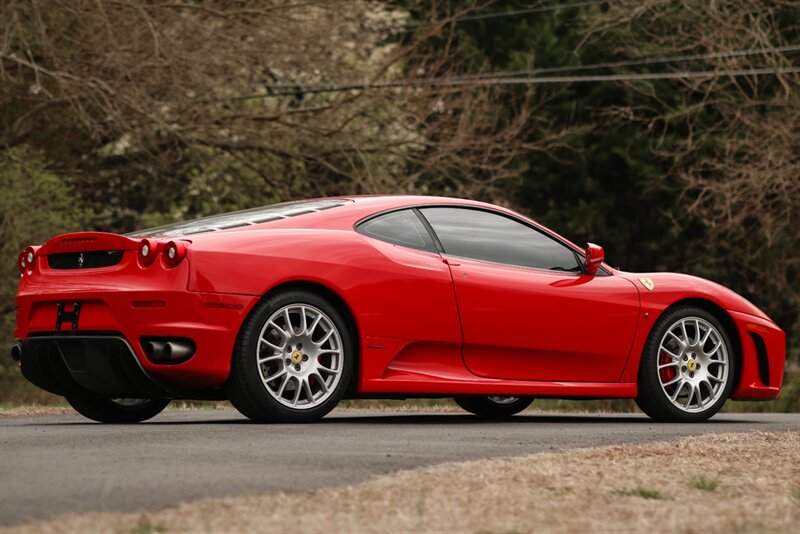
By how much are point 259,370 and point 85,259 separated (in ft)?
4.18

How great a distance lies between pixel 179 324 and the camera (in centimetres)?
800

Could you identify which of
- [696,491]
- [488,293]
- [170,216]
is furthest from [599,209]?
[696,491]

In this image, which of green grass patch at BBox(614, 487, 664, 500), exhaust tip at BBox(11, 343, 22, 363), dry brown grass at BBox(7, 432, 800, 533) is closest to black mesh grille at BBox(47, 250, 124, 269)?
exhaust tip at BBox(11, 343, 22, 363)

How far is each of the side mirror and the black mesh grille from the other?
321 cm

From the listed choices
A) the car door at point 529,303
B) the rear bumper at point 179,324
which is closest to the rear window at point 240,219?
the rear bumper at point 179,324

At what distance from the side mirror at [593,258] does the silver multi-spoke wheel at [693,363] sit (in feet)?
2.21

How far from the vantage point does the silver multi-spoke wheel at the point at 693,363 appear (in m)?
9.95

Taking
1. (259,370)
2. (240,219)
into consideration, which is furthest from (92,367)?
(240,219)

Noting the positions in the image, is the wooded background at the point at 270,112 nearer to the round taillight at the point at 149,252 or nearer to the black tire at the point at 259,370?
the round taillight at the point at 149,252

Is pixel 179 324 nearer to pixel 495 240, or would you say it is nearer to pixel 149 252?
pixel 149 252

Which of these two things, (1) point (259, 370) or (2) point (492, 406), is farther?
(2) point (492, 406)

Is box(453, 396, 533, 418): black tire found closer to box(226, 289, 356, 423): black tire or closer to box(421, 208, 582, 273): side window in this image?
box(421, 208, 582, 273): side window

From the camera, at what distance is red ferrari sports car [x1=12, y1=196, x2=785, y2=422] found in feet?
26.6

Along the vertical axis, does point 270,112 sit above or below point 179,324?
above
